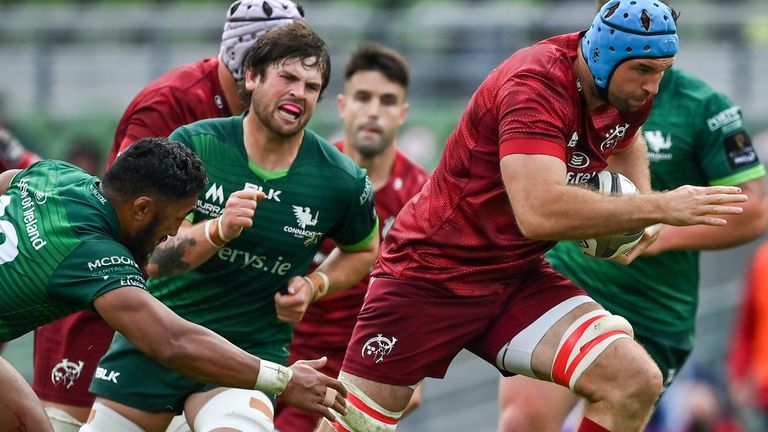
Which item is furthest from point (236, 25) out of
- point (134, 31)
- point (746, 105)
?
point (134, 31)

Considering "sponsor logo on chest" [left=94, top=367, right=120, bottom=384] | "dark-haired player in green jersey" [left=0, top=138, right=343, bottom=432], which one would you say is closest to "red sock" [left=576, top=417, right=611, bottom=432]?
"dark-haired player in green jersey" [left=0, top=138, right=343, bottom=432]

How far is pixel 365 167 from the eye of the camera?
850 centimetres

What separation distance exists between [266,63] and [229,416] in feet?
5.65

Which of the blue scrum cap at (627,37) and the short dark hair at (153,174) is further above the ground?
the blue scrum cap at (627,37)

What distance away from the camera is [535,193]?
18.5 ft

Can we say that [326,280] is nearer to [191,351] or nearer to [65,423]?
[191,351]

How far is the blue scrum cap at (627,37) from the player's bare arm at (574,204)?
493mm

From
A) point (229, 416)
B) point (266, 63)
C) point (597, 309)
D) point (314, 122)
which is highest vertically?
point (266, 63)

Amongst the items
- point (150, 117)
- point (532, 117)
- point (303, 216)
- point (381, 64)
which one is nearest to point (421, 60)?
point (381, 64)

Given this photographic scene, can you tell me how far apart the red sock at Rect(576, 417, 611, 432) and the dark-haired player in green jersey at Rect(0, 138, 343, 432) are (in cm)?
109

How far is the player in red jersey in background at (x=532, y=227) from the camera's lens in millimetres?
5668

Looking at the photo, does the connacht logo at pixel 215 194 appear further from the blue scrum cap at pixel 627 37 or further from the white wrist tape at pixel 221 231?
the blue scrum cap at pixel 627 37

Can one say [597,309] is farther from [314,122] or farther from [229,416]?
[314,122]

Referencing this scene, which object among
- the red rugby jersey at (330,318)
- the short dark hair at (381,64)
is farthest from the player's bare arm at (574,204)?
the short dark hair at (381,64)
